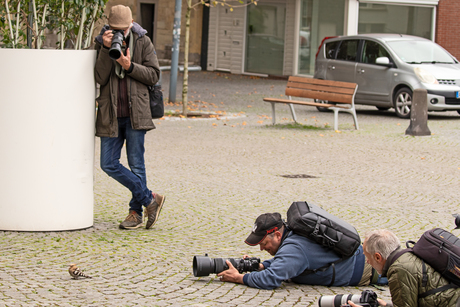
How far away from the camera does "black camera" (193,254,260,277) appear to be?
191 inches

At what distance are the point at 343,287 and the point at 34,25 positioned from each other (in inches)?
138

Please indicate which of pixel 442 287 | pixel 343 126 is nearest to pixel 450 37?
pixel 343 126

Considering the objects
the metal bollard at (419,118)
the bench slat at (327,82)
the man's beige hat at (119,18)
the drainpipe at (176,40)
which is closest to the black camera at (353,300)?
the man's beige hat at (119,18)

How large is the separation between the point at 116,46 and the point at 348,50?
12.9 metres

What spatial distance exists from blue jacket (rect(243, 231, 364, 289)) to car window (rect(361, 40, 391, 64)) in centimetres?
1272

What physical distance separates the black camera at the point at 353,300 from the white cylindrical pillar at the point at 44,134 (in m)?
2.73

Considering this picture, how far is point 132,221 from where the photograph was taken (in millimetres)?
6363

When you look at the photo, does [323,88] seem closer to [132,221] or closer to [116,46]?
[132,221]

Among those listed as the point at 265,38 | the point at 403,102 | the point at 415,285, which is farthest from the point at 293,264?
the point at 265,38

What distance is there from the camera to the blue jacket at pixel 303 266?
4680 mm

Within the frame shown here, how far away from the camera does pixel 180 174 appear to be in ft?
30.3

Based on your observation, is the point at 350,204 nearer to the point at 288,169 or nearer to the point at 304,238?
the point at 288,169

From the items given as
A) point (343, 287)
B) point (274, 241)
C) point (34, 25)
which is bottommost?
point (343, 287)

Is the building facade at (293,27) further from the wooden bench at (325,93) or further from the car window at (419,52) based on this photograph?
the wooden bench at (325,93)
